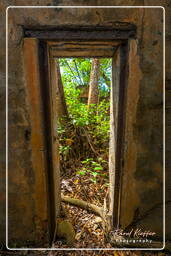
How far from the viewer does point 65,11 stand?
4.71 feet

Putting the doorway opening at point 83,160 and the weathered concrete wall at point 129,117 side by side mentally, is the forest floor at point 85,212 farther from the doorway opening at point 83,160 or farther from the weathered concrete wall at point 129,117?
Result: the weathered concrete wall at point 129,117

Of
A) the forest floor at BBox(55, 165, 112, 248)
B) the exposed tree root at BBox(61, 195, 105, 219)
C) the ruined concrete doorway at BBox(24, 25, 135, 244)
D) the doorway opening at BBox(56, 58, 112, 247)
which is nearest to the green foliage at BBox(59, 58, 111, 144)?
the doorway opening at BBox(56, 58, 112, 247)

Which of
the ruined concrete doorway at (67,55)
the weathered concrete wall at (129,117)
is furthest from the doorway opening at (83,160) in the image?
the weathered concrete wall at (129,117)

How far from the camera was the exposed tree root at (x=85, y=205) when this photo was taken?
93.9 inches

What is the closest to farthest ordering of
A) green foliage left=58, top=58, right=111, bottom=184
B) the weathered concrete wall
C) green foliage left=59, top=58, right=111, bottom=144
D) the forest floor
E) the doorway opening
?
the weathered concrete wall
the forest floor
the doorway opening
green foliage left=58, top=58, right=111, bottom=184
green foliage left=59, top=58, right=111, bottom=144

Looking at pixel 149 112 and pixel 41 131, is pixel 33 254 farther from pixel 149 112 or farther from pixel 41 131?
pixel 149 112

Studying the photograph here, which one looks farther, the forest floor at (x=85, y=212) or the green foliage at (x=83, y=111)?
the green foliage at (x=83, y=111)

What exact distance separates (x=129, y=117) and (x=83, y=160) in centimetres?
227

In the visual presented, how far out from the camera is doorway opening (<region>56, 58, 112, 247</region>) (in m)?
2.33

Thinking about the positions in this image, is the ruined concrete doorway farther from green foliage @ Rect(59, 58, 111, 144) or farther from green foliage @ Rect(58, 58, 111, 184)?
green foliage @ Rect(59, 58, 111, 144)

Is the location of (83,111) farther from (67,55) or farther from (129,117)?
(129,117)

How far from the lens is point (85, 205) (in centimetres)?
254

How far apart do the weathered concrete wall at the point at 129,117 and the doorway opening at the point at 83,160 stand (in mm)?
681

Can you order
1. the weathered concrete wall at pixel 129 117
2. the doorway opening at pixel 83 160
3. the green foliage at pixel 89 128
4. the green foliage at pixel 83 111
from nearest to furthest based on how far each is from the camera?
1. the weathered concrete wall at pixel 129 117
2. the doorway opening at pixel 83 160
3. the green foliage at pixel 89 128
4. the green foliage at pixel 83 111
